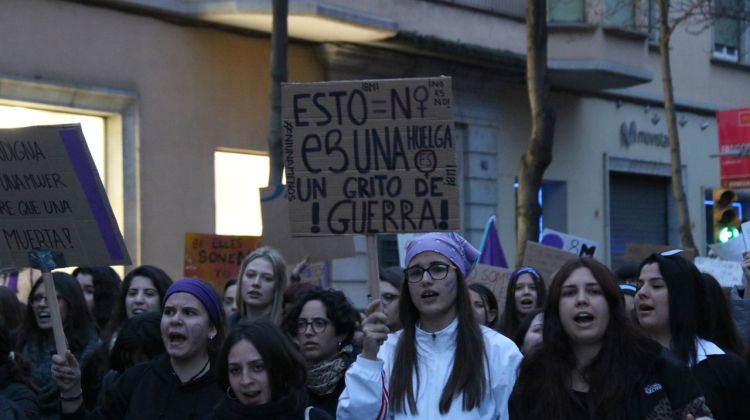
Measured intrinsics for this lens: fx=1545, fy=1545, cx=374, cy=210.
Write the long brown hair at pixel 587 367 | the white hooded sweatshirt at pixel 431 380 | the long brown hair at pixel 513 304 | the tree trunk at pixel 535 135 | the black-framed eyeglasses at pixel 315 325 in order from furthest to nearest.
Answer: the tree trunk at pixel 535 135 → the long brown hair at pixel 513 304 → the black-framed eyeglasses at pixel 315 325 → the white hooded sweatshirt at pixel 431 380 → the long brown hair at pixel 587 367

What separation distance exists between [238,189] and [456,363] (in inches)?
474

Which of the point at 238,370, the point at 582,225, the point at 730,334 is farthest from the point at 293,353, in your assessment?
the point at 582,225

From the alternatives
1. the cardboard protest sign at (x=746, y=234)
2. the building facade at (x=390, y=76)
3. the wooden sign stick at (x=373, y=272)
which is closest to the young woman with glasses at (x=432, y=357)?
the wooden sign stick at (x=373, y=272)

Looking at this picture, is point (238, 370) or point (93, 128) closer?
point (238, 370)

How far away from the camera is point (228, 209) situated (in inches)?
675

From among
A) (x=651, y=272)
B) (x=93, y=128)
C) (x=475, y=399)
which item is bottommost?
(x=475, y=399)

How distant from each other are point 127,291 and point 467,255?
106 inches

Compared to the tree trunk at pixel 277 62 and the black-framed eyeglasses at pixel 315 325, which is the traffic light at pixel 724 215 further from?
the black-framed eyeglasses at pixel 315 325

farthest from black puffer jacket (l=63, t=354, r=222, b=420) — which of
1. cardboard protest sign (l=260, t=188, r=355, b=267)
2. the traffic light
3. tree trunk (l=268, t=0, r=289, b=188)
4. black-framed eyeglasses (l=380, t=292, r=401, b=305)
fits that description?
the traffic light

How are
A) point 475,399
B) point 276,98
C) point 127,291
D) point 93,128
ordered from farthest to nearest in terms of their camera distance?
point 93,128, point 276,98, point 127,291, point 475,399

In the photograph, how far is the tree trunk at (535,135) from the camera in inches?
612

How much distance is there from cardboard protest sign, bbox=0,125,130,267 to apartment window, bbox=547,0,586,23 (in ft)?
53.7

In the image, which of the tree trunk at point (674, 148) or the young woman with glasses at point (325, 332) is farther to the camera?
the tree trunk at point (674, 148)

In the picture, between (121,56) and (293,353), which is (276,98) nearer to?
(121,56)
